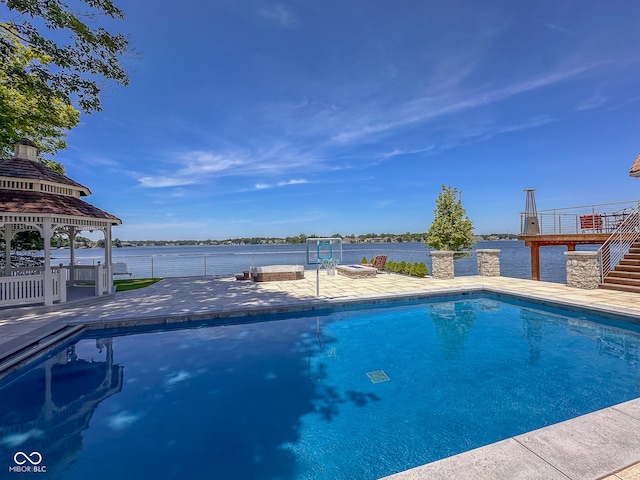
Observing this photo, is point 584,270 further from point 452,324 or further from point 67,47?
point 67,47

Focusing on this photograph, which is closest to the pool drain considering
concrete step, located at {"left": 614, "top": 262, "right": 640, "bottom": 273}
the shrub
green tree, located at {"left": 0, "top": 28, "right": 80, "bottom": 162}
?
the shrub

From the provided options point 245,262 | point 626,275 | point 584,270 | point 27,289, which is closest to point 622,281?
point 626,275

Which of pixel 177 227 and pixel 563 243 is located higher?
pixel 177 227

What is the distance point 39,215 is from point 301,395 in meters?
8.03

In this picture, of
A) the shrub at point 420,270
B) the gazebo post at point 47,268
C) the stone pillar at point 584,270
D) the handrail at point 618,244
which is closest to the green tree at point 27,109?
the gazebo post at point 47,268

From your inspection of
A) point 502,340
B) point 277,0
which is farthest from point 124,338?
point 277,0

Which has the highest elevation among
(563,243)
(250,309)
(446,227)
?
(446,227)

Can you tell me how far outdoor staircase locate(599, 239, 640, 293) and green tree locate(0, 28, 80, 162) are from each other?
1544cm

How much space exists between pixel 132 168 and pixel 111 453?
2342 centimetres

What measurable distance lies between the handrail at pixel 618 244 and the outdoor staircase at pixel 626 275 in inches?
4.3

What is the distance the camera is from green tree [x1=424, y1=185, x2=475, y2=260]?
13.4m

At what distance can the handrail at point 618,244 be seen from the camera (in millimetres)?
8750

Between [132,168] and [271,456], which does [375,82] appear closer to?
[271,456]

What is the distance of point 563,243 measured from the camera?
40.1ft
